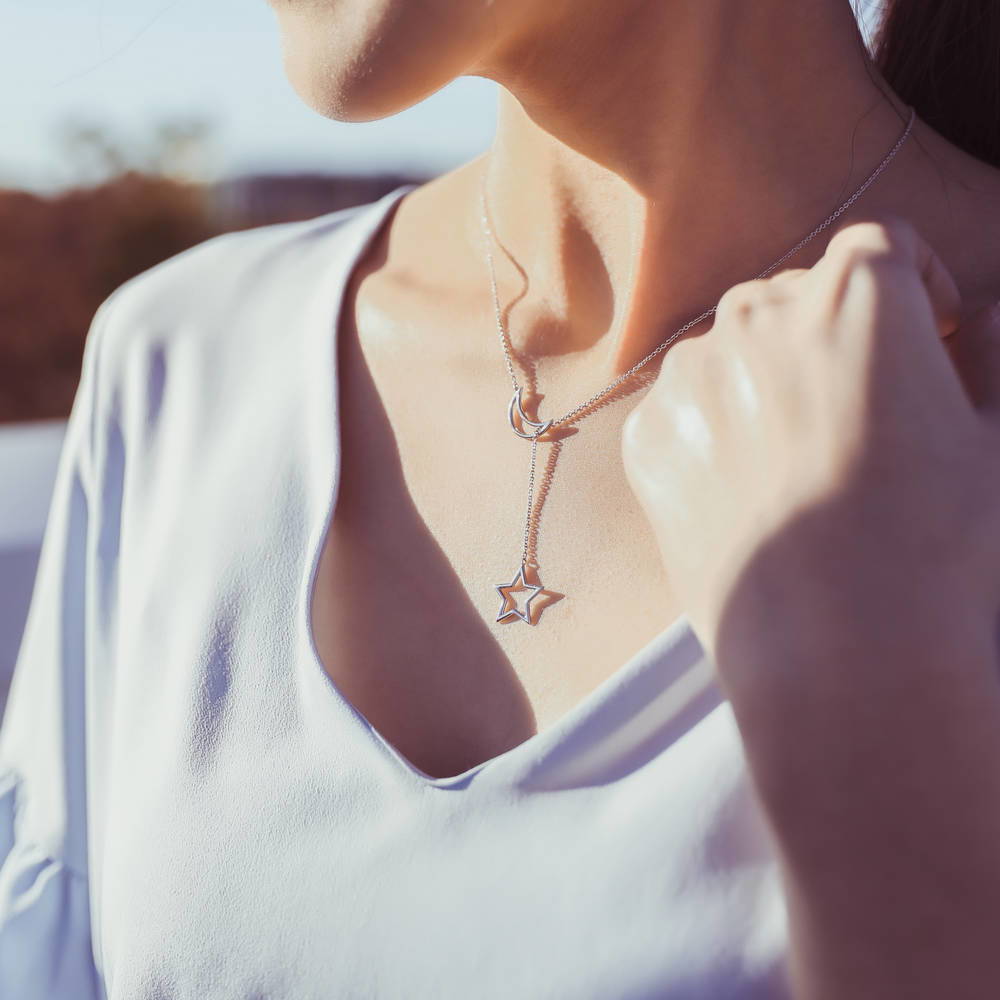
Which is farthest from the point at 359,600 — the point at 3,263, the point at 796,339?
the point at 3,263

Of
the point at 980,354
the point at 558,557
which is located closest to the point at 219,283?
the point at 558,557

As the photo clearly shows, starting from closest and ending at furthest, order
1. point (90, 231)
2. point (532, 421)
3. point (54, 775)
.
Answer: point (532, 421) → point (54, 775) → point (90, 231)

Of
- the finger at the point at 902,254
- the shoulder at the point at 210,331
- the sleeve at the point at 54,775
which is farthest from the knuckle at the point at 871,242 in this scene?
the sleeve at the point at 54,775

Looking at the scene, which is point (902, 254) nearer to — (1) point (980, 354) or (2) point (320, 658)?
(1) point (980, 354)

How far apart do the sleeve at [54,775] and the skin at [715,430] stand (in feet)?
1.09

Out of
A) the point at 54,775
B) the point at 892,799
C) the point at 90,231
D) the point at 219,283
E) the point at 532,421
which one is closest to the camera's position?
the point at 892,799

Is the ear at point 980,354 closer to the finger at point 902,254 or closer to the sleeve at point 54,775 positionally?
the finger at point 902,254

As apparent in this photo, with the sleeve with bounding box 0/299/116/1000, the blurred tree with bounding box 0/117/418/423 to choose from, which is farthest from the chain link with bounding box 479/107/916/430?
the blurred tree with bounding box 0/117/418/423

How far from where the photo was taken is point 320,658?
90cm

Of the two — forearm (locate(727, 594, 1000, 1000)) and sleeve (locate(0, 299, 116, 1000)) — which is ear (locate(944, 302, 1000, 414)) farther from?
sleeve (locate(0, 299, 116, 1000))

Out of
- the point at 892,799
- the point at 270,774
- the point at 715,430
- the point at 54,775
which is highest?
the point at 715,430

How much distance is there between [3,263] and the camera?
6535mm

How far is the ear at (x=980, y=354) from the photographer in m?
0.74

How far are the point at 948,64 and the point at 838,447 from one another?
0.55 m
